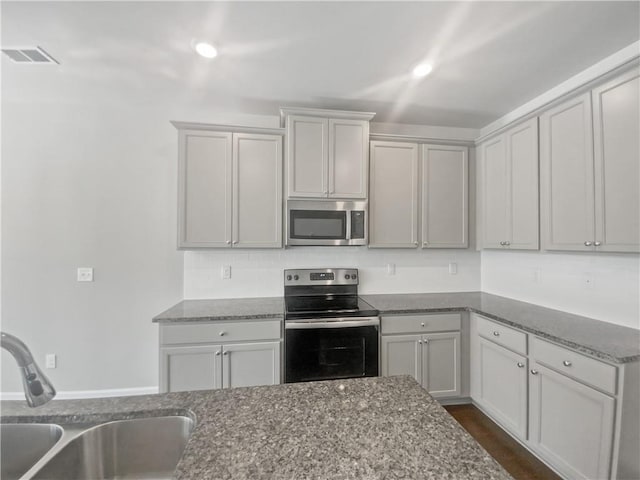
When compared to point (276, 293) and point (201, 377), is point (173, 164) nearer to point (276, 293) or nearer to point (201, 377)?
point (276, 293)

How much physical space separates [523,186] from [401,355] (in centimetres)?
166

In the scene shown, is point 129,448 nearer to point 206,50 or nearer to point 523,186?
point 206,50

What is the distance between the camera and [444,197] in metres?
2.79

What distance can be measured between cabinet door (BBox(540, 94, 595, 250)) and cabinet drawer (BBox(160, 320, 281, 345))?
2.10 metres

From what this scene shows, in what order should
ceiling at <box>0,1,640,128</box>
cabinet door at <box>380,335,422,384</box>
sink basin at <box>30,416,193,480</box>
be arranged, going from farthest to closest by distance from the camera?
cabinet door at <box>380,335,422,384</box> → ceiling at <box>0,1,640,128</box> → sink basin at <box>30,416,193,480</box>

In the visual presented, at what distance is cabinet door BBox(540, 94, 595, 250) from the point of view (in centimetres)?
180

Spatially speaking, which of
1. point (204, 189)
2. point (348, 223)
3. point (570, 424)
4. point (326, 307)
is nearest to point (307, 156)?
point (348, 223)

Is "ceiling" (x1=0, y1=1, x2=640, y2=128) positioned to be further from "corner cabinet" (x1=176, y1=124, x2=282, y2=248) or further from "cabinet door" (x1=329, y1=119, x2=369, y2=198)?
"corner cabinet" (x1=176, y1=124, x2=282, y2=248)

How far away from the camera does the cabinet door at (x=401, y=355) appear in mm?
2324

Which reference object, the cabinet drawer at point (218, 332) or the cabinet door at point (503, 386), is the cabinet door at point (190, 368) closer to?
the cabinet drawer at point (218, 332)

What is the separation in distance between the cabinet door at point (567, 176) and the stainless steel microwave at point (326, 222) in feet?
4.39

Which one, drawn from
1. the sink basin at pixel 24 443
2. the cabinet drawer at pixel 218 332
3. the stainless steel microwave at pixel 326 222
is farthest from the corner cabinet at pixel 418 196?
the sink basin at pixel 24 443

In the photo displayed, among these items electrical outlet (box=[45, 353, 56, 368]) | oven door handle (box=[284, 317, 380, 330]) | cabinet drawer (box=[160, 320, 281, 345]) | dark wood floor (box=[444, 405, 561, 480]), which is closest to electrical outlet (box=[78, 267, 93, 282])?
electrical outlet (box=[45, 353, 56, 368])

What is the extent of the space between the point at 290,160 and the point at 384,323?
156 cm
